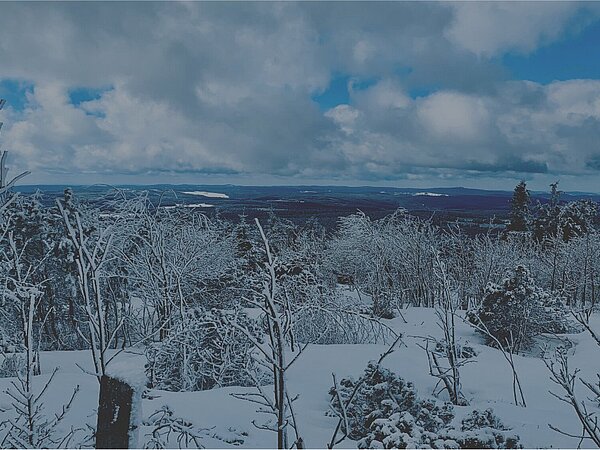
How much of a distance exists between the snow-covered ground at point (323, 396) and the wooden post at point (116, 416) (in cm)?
9

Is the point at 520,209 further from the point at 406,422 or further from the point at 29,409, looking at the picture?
the point at 29,409

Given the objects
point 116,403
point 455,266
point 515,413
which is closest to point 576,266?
point 455,266

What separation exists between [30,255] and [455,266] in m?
20.2

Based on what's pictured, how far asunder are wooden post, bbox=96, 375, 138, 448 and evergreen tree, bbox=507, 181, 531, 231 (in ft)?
131

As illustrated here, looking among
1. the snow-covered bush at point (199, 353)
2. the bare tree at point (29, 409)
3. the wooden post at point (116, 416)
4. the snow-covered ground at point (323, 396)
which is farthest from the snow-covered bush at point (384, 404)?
the wooden post at point (116, 416)

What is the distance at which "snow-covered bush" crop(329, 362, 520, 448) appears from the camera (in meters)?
4.11

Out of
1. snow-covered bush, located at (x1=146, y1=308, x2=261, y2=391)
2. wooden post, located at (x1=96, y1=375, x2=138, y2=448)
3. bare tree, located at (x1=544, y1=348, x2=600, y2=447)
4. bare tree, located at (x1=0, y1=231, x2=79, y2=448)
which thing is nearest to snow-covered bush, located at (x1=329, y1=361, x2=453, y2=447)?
bare tree, located at (x1=544, y1=348, x2=600, y2=447)

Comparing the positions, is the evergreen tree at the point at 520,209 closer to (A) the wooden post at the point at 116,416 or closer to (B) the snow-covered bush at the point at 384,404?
(B) the snow-covered bush at the point at 384,404

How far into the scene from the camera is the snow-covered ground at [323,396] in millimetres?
5570

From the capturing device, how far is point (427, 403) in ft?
19.7

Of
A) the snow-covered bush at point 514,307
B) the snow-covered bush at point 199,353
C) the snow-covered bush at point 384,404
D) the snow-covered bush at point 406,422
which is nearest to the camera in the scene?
the snow-covered bush at point 406,422

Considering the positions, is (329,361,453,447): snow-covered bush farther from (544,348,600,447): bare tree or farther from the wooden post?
the wooden post

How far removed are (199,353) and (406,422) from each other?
5.43 meters

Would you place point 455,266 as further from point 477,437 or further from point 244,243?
point 477,437
